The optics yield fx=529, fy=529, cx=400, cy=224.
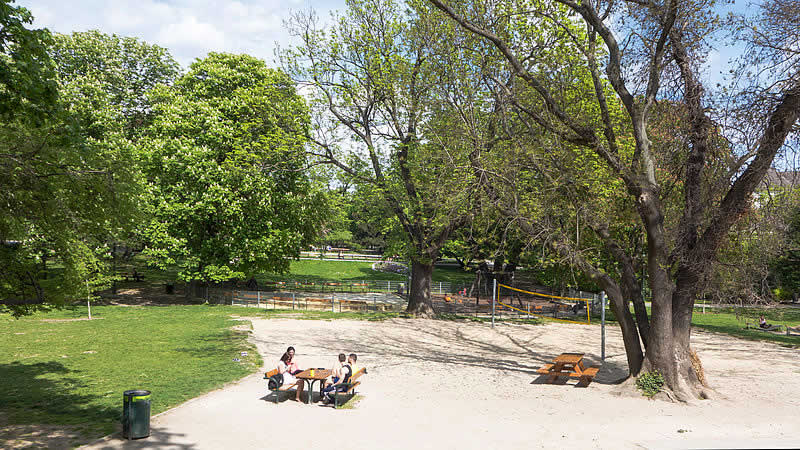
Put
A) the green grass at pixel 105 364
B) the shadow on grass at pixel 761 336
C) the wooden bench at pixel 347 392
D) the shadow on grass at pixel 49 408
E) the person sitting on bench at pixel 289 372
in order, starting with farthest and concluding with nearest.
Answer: the shadow on grass at pixel 761 336
the person sitting on bench at pixel 289 372
the wooden bench at pixel 347 392
the green grass at pixel 105 364
the shadow on grass at pixel 49 408

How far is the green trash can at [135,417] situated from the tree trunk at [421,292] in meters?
19.1

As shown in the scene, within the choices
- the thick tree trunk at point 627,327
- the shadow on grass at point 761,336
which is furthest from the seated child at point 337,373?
the shadow on grass at point 761,336

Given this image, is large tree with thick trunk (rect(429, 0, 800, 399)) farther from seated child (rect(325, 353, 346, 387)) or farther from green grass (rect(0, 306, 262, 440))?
green grass (rect(0, 306, 262, 440))

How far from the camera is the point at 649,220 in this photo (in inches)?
469

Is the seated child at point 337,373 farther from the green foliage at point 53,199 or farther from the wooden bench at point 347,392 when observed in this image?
the green foliage at point 53,199

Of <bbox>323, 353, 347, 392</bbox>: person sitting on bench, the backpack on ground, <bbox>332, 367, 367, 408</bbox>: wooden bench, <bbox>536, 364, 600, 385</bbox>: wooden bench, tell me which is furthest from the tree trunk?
the backpack on ground

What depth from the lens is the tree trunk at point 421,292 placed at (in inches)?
1043

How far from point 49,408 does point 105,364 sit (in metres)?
4.07

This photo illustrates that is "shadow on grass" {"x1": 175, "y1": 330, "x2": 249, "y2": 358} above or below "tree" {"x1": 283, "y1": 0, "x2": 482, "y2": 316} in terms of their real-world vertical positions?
below

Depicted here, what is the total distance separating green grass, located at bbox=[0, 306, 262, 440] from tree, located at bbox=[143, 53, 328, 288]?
561 cm

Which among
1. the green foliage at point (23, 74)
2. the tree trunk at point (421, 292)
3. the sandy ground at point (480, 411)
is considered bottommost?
the sandy ground at point (480, 411)

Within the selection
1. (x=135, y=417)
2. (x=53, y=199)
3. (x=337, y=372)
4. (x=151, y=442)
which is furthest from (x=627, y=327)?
(x=53, y=199)

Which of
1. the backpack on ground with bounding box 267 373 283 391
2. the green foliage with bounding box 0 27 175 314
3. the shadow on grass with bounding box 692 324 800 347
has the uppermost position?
the green foliage with bounding box 0 27 175 314

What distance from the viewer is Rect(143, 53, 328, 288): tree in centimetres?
2603
